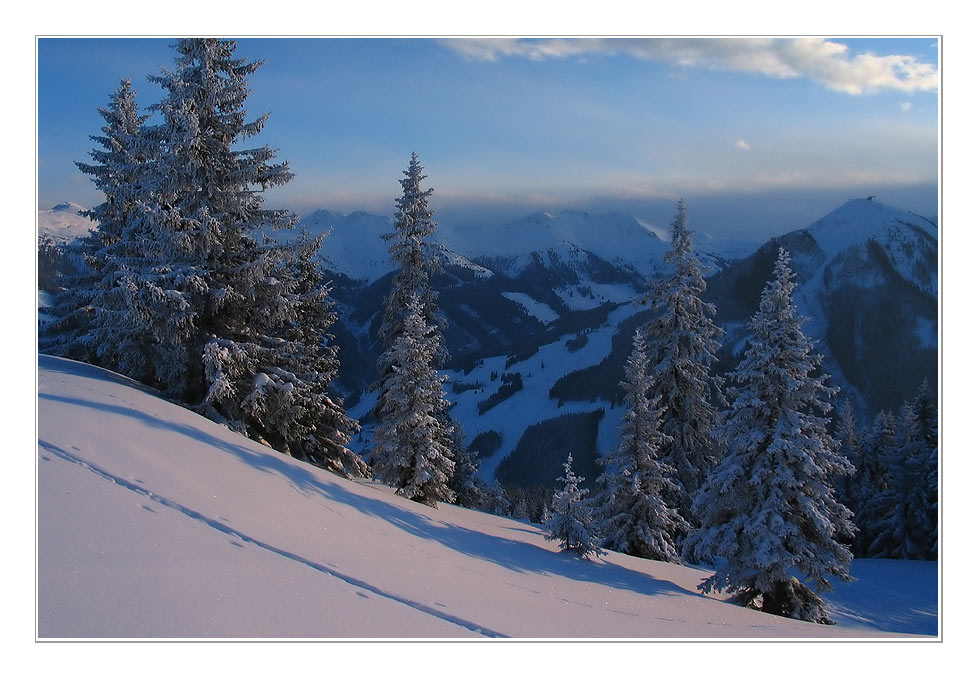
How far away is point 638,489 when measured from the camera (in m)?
18.4

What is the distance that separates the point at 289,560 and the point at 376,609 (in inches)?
53.8

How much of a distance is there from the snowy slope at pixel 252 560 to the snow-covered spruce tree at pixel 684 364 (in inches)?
359

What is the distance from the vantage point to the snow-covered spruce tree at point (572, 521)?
13734 millimetres

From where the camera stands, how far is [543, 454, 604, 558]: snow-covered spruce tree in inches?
541

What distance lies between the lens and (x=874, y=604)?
1842 centimetres

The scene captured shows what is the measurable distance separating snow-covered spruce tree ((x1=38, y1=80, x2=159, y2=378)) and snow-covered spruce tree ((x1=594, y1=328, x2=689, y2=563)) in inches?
597

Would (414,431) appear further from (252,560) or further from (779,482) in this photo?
(252,560)

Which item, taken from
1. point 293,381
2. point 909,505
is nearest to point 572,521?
point 293,381

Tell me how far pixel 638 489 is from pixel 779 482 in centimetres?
564

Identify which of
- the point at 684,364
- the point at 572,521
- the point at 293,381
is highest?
the point at 684,364

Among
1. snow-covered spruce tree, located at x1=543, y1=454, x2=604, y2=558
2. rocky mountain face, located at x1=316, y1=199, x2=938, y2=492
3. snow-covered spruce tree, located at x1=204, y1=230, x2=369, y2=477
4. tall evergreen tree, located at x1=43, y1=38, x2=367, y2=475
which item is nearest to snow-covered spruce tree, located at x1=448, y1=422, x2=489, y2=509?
snow-covered spruce tree, located at x1=204, y1=230, x2=369, y2=477

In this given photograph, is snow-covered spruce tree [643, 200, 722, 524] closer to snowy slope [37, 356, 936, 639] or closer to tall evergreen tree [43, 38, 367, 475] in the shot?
snowy slope [37, 356, 936, 639]
